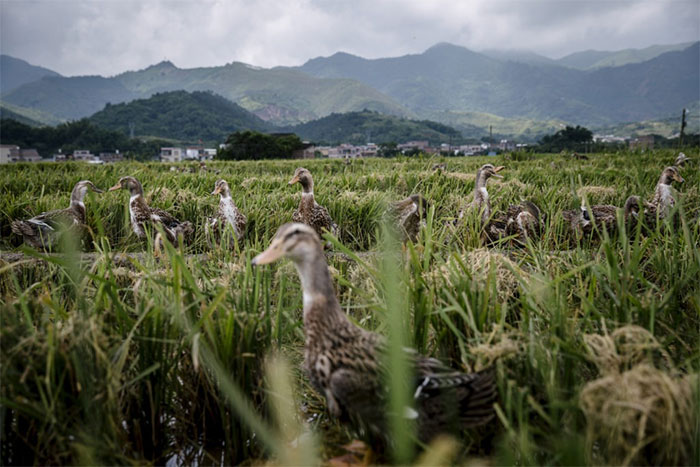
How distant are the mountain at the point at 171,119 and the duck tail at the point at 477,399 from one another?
151 m

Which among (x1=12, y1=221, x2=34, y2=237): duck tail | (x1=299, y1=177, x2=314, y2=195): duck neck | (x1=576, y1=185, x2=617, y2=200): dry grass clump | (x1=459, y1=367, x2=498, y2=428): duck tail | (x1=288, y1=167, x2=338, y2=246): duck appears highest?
(x1=299, y1=177, x2=314, y2=195): duck neck

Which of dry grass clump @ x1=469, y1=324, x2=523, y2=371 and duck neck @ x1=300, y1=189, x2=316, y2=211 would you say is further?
duck neck @ x1=300, y1=189, x2=316, y2=211

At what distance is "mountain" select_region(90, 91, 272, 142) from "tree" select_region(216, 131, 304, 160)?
109m

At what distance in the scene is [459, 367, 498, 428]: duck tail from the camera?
5.98 ft

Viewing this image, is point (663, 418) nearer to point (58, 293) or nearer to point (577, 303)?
point (577, 303)

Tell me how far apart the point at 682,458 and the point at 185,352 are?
2157mm

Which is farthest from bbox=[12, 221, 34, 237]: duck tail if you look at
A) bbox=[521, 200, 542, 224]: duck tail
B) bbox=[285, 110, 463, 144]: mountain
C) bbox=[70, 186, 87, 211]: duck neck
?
bbox=[285, 110, 463, 144]: mountain

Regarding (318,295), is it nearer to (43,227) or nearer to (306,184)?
(306,184)

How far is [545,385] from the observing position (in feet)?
6.25

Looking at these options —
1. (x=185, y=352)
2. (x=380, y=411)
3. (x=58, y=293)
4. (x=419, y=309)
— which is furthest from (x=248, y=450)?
(x=58, y=293)

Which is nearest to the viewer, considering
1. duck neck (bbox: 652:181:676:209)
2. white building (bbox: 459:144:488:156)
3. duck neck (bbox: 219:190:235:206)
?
duck neck (bbox: 219:190:235:206)

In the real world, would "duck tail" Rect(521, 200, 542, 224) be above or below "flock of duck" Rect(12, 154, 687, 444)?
above

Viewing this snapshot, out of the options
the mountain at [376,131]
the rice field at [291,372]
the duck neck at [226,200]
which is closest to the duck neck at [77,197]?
the duck neck at [226,200]

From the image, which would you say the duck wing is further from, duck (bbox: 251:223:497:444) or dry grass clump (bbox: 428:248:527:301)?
dry grass clump (bbox: 428:248:527:301)
